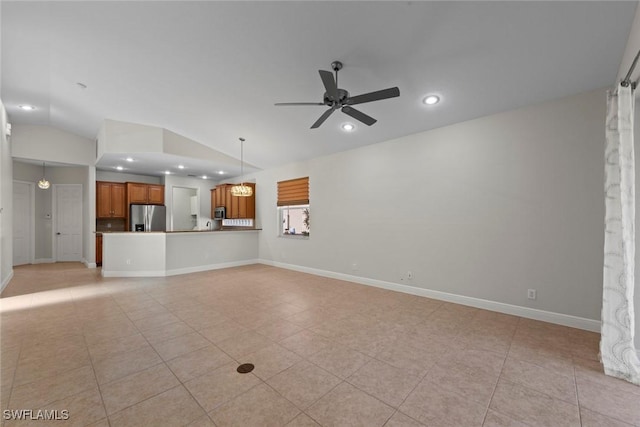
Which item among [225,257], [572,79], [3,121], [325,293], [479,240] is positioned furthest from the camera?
[225,257]

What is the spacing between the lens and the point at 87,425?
1640mm

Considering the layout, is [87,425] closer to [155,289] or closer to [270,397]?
[270,397]

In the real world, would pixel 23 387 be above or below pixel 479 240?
below

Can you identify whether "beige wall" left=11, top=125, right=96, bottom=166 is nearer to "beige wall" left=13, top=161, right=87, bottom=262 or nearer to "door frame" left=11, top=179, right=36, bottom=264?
"beige wall" left=13, top=161, right=87, bottom=262

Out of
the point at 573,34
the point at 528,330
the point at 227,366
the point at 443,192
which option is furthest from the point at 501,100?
the point at 227,366

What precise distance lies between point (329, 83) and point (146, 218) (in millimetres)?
7788

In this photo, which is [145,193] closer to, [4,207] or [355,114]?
[4,207]

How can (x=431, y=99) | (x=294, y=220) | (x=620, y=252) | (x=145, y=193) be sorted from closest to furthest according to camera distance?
(x=620, y=252) < (x=431, y=99) < (x=294, y=220) < (x=145, y=193)

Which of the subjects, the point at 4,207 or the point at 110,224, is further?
the point at 110,224

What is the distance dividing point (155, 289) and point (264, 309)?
2.40 metres

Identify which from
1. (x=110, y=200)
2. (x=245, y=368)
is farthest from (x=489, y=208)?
(x=110, y=200)

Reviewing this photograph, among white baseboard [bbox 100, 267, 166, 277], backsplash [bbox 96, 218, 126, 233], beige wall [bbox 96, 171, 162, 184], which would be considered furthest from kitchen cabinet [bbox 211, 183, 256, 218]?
backsplash [bbox 96, 218, 126, 233]

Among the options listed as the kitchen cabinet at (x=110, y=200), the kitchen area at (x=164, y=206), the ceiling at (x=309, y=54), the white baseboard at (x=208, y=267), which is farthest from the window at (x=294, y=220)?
the kitchen cabinet at (x=110, y=200)

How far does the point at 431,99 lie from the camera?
3.45 m
